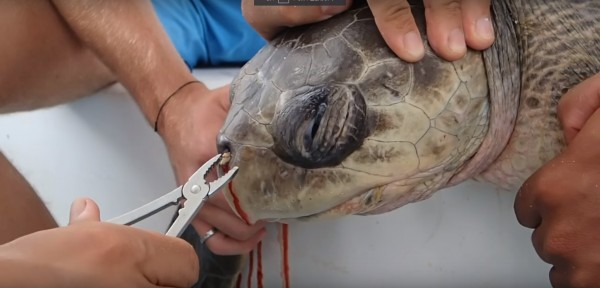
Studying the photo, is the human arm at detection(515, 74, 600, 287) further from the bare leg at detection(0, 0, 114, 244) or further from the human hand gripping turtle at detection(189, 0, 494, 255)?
the bare leg at detection(0, 0, 114, 244)

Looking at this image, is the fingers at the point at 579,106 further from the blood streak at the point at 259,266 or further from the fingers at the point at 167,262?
the blood streak at the point at 259,266

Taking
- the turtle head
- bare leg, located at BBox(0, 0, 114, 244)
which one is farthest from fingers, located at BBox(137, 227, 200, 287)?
bare leg, located at BBox(0, 0, 114, 244)

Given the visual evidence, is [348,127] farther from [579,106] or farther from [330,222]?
[330,222]

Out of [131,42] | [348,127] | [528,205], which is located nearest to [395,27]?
[348,127]

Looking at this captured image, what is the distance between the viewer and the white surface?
1.04 m

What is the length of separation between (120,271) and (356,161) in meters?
0.25

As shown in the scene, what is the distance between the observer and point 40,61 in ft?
4.00

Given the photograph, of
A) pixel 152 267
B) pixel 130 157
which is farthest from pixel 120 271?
pixel 130 157

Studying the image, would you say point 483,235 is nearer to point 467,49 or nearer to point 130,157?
point 467,49

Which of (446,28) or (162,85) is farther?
(162,85)

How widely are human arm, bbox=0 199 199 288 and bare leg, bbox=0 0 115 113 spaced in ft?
2.21

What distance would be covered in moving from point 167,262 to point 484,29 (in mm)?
381

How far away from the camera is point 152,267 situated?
1.82 ft

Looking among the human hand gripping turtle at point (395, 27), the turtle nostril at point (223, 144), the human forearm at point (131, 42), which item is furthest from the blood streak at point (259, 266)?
the turtle nostril at point (223, 144)
